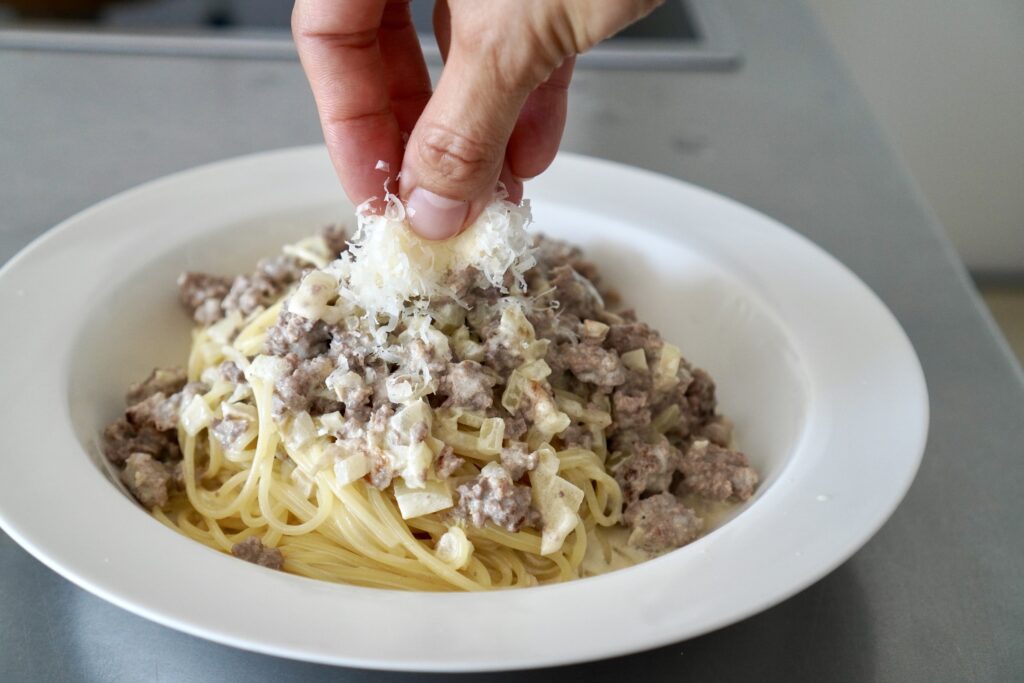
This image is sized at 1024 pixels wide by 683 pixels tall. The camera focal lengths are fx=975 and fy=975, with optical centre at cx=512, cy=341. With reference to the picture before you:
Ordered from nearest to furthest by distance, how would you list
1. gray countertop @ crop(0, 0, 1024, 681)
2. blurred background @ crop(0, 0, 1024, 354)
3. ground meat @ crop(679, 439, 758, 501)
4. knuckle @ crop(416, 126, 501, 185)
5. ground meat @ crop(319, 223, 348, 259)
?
knuckle @ crop(416, 126, 501, 185) < gray countertop @ crop(0, 0, 1024, 681) < ground meat @ crop(679, 439, 758, 501) < ground meat @ crop(319, 223, 348, 259) < blurred background @ crop(0, 0, 1024, 354)

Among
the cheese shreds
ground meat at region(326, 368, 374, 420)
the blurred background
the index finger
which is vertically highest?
the index finger

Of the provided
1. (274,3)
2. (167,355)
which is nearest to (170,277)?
(167,355)

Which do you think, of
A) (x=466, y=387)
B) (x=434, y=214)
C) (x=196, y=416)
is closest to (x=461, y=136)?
(x=434, y=214)

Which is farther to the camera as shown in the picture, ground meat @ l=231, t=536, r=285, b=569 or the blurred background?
the blurred background

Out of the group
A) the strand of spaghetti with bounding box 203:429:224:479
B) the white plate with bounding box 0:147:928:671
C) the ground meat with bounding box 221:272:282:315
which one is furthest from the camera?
the ground meat with bounding box 221:272:282:315

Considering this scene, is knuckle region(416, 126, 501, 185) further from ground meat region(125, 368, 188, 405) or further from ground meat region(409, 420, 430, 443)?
A: ground meat region(125, 368, 188, 405)

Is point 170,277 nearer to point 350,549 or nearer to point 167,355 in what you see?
point 167,355

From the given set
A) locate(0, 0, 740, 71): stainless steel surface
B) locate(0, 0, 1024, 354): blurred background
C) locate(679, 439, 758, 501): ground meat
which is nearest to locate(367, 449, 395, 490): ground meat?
locate(679, 439, 758, 501): ground meat
